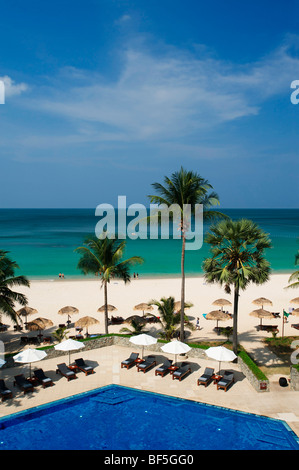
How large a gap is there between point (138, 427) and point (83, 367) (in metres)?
5.04

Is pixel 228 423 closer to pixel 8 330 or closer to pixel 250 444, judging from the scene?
pixel 250 444

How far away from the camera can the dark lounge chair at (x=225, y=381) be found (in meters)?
14.8

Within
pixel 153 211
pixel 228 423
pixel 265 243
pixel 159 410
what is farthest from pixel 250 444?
pixel 153 211

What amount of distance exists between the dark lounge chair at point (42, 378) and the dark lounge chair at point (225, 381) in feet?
25.1

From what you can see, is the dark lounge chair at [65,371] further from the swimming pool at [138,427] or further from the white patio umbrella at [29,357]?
the swimming pool at [138,427]

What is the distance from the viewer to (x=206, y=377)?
610 inches

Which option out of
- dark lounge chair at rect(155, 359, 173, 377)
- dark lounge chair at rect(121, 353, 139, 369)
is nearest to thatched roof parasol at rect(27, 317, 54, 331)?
dark lounge chair at rect(121, 353, 139, 369)

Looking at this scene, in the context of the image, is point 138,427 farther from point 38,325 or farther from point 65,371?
point 38,325

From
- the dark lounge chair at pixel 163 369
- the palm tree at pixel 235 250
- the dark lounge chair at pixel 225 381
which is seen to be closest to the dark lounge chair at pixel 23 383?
the dark lounge chair at pixel 163 369

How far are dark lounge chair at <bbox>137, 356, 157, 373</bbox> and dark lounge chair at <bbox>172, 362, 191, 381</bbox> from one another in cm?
148

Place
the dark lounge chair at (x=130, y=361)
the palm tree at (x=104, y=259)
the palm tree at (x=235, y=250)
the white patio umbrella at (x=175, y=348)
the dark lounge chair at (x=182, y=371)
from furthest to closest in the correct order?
the palm tree at (x=104, y=259)
the dark lounge chair at (x=130, y=361)
the palm tree at (x=235, y=250)
the white patio umbrella at (x=175, y=348)
the dark lounge chair at (x=182, y=371)

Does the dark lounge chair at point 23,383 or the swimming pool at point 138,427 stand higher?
the dark lounge chair at point 23,383

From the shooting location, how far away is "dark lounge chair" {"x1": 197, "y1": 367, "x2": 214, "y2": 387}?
15.3m

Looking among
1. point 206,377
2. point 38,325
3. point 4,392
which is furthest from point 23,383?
point 206,377
